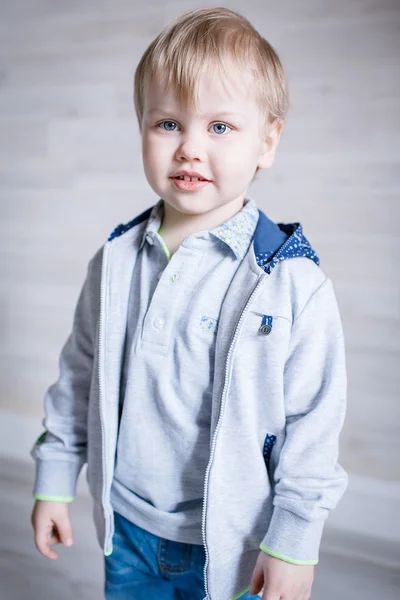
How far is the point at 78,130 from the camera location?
1.69 m

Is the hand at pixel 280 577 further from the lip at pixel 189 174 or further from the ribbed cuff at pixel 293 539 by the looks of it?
the lip at pixel 189 174

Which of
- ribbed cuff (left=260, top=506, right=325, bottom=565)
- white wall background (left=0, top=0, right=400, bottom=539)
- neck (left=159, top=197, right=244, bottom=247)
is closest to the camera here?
ribbed cuff (left=260, top=506, right=325, bottom=565)

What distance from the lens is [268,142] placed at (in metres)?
0.88

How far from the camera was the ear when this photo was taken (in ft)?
2.86

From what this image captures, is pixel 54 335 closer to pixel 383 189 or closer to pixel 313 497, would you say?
pixel 383 189

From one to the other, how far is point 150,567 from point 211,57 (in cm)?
66

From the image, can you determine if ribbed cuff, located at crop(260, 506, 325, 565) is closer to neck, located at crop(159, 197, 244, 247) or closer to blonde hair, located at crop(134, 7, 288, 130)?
neck, located at crop(159, 197, 244, 247)

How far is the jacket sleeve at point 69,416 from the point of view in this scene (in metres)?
0.95

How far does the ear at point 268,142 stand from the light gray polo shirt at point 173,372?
7 centimetres

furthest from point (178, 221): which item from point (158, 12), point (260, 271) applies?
point (158, 12)

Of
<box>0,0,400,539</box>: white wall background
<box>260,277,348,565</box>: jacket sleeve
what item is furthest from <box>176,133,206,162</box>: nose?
<box>0,0,400,539</box>: white wall background

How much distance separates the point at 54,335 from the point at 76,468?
933 mm

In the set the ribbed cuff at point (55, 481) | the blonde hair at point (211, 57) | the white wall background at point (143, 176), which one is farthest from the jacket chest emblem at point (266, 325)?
the white wall background at point (143, 176)

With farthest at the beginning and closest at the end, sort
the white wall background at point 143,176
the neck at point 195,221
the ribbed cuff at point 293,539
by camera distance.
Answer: the white wall background at point 143,176 → the neck at point 195,221 → the ribbed cuff at point 293,539
